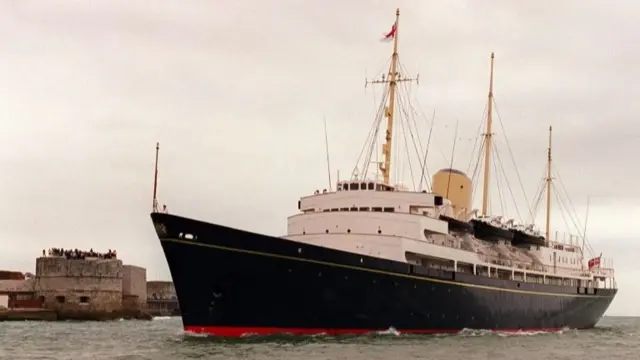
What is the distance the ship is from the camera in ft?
94.6

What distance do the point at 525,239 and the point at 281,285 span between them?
2332cm

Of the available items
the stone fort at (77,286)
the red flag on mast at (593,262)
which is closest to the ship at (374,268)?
the red flag on mast at (593,262)

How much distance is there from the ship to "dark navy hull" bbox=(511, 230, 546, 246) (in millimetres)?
138

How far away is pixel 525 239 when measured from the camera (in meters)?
48.6

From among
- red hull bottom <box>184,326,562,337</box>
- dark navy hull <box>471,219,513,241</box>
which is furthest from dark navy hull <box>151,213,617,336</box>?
dark navy hull <box>471,219,513,241</box>

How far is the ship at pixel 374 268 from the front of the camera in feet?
94.6

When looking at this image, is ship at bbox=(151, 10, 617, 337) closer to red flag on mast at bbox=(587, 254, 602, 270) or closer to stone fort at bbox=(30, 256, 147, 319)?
red flag on mast at bbox=(587, 254, 602, 270)

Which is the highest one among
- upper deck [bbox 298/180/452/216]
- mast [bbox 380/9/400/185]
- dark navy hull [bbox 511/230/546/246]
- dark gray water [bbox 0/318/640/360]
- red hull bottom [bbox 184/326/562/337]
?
mast [bbox 380/9/400/185]

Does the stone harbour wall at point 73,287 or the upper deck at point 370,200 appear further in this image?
the stone harbour wall at point 73,287

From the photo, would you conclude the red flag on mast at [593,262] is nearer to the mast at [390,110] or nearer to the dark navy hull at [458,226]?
the dark navy hull at [458,226]

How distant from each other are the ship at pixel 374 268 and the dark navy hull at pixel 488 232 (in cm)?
7

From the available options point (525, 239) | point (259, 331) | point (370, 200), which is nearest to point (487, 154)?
point (525, 239)

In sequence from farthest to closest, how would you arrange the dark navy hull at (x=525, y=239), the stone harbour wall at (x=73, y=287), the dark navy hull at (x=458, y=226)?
the stone harbour wall at (x=73, y=287), the dark navy hull at (x=525, y=239), the dark navy hull at (x=458, y=226)

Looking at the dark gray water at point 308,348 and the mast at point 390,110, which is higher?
the mast at point 390,110
